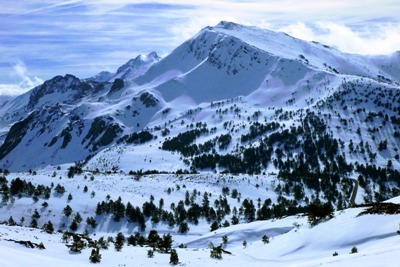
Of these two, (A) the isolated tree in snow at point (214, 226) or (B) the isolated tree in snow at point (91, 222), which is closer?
(B) the isolated tree in snow at point (91, 222)

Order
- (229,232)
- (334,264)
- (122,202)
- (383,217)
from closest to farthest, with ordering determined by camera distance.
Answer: (334,264) < (383,217) < (229,232) < (122,202)

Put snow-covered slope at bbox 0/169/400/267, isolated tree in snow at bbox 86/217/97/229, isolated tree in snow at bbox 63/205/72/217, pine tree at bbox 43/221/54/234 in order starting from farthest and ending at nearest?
isolated tree in snow at bbox 86/217/97/229 < isolated tree in snow at bbox 63/205/72/217 < pine tree at bbox 43/221/54/234 < snow-covered slope at bbox 0/169/400/267

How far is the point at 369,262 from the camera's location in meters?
26.4

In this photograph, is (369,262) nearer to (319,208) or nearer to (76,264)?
(76,264)

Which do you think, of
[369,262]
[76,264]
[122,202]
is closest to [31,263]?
[76,264]

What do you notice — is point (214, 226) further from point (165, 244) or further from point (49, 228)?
point (165, 244)

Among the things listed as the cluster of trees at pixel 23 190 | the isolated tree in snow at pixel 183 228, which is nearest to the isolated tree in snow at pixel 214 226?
the isolated tree in snow at pixel 183 228

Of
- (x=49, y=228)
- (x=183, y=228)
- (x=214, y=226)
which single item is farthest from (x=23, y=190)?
(x=214, y=226)

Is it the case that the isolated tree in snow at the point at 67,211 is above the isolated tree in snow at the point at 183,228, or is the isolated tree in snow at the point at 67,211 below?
above

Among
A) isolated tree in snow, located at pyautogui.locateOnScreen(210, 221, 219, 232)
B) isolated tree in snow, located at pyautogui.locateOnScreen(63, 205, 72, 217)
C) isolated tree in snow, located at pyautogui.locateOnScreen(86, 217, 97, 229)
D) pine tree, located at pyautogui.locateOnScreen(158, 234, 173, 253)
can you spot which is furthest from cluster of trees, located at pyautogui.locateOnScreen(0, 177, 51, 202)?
pine tree, located at pyautogui.locateOnScreen(158, 234, 173, 253)

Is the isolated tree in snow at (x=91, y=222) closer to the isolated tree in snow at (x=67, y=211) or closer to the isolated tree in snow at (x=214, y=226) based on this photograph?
the isolated tree in snow at (x=67, y=211)

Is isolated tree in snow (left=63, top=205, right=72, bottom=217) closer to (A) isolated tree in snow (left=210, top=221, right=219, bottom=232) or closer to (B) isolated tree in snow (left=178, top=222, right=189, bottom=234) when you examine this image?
(B) isolated tree in snow (left=178, top=222, right=189, bottom=234)

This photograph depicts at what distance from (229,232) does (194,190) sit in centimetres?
10206

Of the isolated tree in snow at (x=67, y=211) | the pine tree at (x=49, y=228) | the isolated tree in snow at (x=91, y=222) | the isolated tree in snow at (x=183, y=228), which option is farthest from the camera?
the isolated tree in snow at (x=183, y=228)
